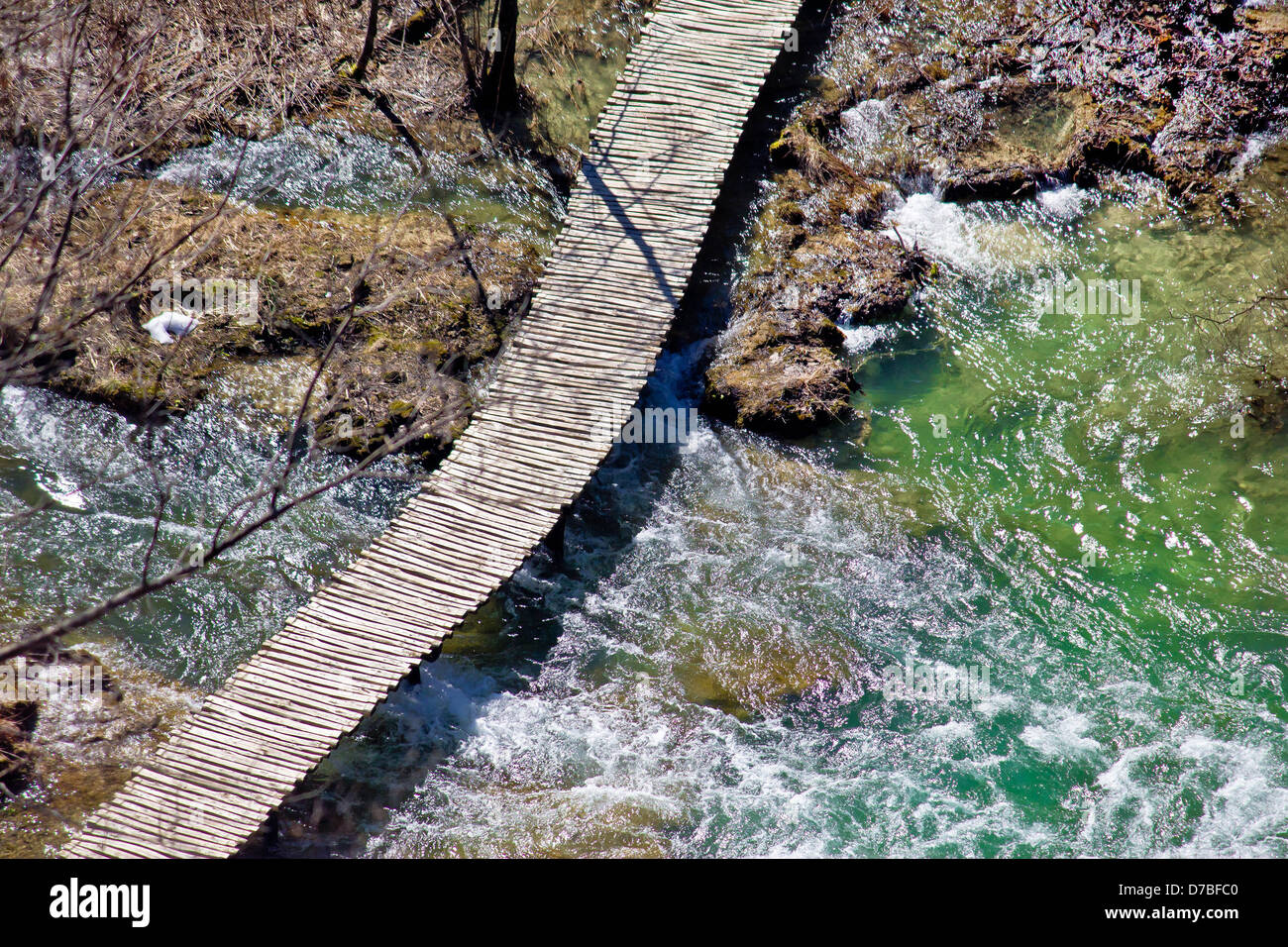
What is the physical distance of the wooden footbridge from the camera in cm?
789

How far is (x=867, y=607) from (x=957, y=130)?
6.59 m

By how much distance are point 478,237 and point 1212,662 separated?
8.23 m

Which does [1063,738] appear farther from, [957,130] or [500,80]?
[500,80]

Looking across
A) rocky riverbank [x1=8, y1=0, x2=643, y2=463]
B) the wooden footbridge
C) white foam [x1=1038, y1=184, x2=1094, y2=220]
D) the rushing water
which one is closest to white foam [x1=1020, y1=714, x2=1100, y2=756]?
the rushing water

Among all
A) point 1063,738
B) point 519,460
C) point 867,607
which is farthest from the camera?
point 519,460

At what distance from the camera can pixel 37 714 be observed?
8.71 metres

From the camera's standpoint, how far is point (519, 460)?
9.85 meters

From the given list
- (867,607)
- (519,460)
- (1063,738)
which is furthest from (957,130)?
(1063,738)

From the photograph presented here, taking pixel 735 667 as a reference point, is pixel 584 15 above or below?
above

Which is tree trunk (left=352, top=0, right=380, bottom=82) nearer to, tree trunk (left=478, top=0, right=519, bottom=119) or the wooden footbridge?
tree trunk (left=478, top=0, right=519, bottom=119)

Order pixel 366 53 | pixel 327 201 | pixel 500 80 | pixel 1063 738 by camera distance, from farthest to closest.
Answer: pixel 366 53
pixel 500 80
pixel 327 201
pixel 1063 738

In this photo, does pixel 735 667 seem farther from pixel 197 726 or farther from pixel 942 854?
pixel 197 726

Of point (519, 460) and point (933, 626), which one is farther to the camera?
point (519, 460)
